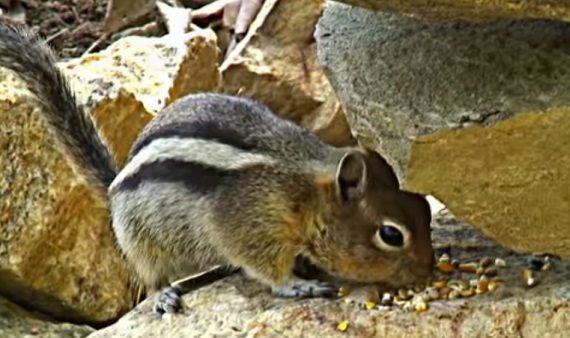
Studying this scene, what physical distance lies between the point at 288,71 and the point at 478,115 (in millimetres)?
2482

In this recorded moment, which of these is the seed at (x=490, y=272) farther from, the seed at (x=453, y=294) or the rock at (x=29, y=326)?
the rock at (x=29, y=326)

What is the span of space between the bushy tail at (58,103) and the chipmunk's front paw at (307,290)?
805mm

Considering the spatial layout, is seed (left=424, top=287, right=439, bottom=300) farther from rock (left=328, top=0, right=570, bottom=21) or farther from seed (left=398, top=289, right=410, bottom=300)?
rock (left=328, top=0, right=570, bottom=21)

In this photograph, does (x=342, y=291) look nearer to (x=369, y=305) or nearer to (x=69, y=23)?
(x=369, y=305)

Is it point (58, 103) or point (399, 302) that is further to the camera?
point (58, 103)

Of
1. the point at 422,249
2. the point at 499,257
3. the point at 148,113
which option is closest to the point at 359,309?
the point at 422,249

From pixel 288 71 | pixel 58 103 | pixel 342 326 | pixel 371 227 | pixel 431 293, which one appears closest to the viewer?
pixel 342 326

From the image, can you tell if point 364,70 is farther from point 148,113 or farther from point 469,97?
point 148,113

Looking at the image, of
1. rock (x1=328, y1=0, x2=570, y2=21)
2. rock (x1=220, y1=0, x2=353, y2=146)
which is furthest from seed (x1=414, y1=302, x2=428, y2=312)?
rock (x1=220, y1=0, x2=353, y2=146)

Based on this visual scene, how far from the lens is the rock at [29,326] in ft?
14.0

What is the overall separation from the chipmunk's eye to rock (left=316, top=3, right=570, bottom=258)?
0.90 feet

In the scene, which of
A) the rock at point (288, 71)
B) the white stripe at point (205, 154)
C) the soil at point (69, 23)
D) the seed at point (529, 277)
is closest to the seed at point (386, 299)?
the seed at point (529, 277)

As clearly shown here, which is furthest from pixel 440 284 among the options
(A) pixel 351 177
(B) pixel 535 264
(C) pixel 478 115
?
(C) pixel 478 115

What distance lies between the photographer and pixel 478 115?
3180 mm
